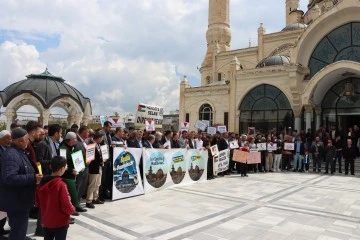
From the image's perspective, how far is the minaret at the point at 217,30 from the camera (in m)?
41.8

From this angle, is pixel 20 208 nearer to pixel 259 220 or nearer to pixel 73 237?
pixel 73 237

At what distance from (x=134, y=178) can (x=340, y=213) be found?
5.17 m

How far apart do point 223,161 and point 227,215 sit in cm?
640

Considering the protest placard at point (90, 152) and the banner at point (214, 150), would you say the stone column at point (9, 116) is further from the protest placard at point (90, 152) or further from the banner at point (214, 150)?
the protest placard at point (90, 152)

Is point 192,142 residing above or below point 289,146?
above

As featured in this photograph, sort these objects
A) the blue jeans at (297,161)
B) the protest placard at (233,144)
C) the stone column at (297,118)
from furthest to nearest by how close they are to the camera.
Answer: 1. the stone column at (297,118)
2. the blue jeans at (297,161)
3. the protest placard at (233,144)

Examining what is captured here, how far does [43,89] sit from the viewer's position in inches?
789

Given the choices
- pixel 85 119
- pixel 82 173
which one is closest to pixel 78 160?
pixel 82 173

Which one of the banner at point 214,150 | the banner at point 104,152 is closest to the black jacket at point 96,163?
the banner at point 104,152

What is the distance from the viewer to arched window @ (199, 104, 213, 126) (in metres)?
26.6

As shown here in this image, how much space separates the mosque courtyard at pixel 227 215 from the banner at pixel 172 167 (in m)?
0.35

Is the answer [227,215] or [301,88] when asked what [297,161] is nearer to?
[301,88]

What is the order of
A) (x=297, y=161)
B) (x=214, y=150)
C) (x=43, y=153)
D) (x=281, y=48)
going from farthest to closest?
1. (x=281, y=48)
2. (x=297, y=161)
3. (x=214, y=150)
4. (x=43, y=153)

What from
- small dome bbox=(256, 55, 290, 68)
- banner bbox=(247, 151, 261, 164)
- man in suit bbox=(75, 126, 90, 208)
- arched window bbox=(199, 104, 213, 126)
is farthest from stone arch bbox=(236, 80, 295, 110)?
man in suit bbox=(75, 126, 90, 208)
